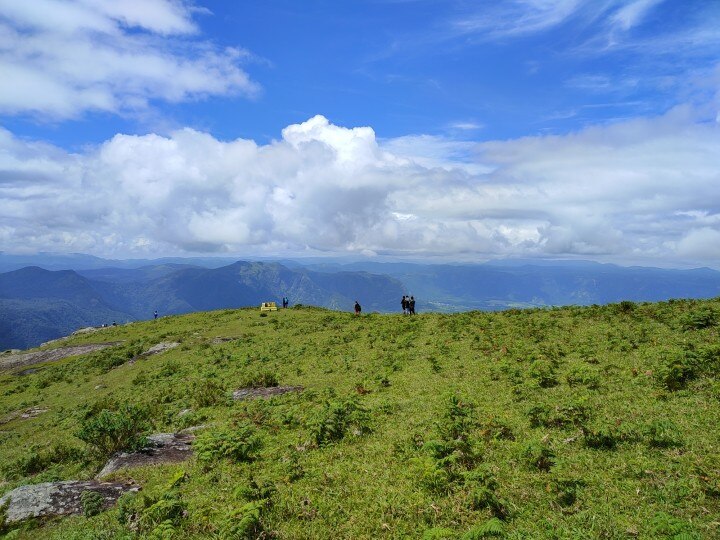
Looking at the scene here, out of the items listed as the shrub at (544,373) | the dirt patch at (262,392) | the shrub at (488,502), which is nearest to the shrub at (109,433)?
the dirt patch at (262,392)

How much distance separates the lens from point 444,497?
1087 centimetres

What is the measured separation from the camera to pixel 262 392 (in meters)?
25.2

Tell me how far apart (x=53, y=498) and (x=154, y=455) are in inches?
152

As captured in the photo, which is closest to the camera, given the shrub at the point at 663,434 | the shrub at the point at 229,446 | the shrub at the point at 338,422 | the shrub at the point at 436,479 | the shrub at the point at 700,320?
the shrub at the point at 436,479

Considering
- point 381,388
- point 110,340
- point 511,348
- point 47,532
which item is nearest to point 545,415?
point 381,388

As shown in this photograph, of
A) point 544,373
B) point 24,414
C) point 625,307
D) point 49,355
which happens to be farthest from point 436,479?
point 49,355

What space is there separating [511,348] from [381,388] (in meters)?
9.48

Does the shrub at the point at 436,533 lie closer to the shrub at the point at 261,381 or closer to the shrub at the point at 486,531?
the shrub at the point at 486,531

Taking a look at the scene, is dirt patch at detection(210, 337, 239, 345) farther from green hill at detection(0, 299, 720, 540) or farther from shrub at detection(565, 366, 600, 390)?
shrub at detection(565, 366, 600, 390)

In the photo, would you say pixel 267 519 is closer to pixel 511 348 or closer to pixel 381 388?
pixel 381 388

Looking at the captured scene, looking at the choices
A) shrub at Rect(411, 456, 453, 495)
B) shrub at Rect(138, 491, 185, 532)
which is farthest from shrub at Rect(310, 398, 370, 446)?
shrub at Rect(138, 491, 185, 532)

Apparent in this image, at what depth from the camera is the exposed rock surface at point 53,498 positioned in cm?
1221

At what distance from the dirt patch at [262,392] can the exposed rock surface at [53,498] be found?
10.9 metres

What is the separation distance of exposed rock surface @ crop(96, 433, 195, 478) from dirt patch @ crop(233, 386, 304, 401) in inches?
254
